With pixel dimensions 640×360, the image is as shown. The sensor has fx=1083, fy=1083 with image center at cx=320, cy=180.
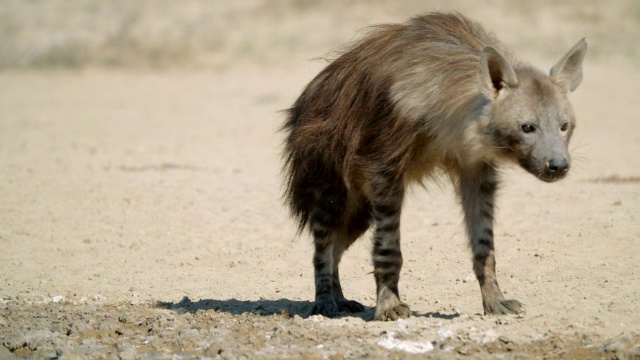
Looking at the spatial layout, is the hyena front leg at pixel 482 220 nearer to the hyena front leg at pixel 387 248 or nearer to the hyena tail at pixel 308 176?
the hyena front leg at pixel 387 248

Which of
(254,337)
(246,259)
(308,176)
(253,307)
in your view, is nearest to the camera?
(254,337)

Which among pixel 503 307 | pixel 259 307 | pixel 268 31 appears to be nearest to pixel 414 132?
pixel 503 307

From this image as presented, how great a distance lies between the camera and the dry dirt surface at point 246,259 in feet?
17.6

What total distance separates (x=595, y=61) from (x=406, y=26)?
12303 millimetres

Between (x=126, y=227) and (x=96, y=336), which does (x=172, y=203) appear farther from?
(x=96, y=336)

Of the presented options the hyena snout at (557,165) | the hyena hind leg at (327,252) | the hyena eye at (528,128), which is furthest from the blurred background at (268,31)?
the hyena snout at (557,165)

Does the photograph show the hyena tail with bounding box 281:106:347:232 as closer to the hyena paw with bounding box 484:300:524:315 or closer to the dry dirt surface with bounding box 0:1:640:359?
the dry dirt surface with bounding box 0:1:640:359

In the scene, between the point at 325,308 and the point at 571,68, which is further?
the point at 325,308

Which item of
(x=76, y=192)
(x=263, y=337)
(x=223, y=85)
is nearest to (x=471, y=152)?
(x=263, y=337)

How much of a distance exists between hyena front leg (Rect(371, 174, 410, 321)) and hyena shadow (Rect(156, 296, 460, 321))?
29 cm

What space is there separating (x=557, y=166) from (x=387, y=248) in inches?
42.1

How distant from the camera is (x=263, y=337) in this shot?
18.0ft

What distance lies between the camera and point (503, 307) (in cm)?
570

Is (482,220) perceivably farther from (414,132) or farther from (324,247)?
(324,247)
